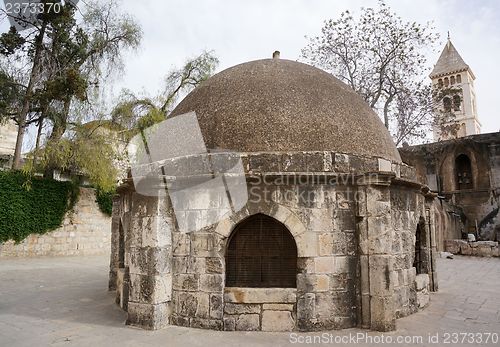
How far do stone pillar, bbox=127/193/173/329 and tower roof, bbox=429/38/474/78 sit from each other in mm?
47904

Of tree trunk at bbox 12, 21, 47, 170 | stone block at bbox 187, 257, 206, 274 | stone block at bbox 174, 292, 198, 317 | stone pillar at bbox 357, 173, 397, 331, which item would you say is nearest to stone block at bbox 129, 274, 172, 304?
stone block at bbox 174, 292, 198, 317

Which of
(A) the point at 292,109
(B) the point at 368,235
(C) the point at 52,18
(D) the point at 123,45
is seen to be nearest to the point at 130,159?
(D) the point at 123,45

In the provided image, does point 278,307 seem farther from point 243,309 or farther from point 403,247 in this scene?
point 403,247

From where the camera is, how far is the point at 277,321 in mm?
5098

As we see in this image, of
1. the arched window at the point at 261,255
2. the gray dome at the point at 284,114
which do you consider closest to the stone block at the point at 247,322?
the arched window at the point at 261,255

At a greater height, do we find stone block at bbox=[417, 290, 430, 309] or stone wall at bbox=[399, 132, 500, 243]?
stone wall at bbox=[399, 132, 500, 243]

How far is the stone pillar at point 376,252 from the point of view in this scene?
200 inches

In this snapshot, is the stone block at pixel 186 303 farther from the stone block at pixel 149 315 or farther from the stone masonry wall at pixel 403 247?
the stone masonry wall at pixel 403 247

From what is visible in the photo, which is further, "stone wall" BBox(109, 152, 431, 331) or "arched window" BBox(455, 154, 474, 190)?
"arched window" BBox(455, 154, 474, 190)

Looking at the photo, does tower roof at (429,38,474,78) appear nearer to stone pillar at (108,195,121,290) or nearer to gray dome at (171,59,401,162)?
gray dome at (171,59,401,162)

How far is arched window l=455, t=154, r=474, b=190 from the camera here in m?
24.2

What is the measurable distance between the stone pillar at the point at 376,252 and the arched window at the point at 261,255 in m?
0.97

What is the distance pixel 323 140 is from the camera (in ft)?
19.3

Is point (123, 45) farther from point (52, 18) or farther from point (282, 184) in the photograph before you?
point (282, 184)
